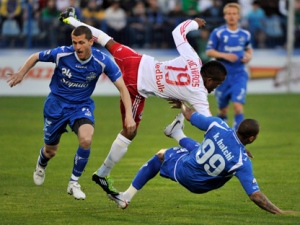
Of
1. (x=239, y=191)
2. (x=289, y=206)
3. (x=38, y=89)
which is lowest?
(x=38, y=89)

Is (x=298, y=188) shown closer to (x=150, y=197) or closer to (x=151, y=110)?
(x=150, y=197)

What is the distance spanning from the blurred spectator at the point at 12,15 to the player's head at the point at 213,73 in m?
17.6

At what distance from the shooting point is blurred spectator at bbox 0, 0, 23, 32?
28016 mm

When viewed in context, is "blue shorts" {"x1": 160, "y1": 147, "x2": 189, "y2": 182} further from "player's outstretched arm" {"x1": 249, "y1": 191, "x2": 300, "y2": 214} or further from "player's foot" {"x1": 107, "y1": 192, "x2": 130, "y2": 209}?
"player's outstretched arm" {"x1": 249, "y1": 191, "x2": 300, "y2": 214}

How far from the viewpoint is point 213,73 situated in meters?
11.2

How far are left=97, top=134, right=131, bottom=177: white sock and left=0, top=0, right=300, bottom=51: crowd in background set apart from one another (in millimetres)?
16365

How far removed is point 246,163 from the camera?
9.84 metres

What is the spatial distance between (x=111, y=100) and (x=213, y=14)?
468 centimetres

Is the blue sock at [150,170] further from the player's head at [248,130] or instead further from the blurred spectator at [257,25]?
the blurred spectator at [257,25]

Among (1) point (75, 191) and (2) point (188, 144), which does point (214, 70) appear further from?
(1) point (75, 191)

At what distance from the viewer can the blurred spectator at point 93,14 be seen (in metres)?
28.4

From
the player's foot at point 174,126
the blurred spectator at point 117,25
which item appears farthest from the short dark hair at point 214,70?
the blurred spectator at point 117,25

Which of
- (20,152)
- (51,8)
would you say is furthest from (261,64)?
(20,152)

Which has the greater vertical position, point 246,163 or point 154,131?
point 246,163
